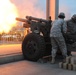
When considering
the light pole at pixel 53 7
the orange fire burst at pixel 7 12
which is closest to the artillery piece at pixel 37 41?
the orange fire burst at pixel 7 12

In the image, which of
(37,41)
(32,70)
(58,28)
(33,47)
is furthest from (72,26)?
(32,70)

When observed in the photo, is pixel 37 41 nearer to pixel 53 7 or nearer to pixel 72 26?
pixel 72 26

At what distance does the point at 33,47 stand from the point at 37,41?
0.89 ft

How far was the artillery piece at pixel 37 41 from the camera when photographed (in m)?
8.16

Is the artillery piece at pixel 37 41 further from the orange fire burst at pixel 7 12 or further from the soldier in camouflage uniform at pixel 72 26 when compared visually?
the orange fire burst at pixel 7 12

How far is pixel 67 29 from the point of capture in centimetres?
842

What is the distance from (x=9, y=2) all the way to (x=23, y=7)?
742 mm

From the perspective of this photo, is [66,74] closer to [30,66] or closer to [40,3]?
[30,66]

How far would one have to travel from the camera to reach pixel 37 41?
820 centimetres

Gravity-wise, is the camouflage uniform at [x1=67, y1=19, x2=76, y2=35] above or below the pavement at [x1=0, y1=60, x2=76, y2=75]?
above

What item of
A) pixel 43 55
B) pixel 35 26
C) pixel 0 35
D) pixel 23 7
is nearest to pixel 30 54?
pixel 43 55

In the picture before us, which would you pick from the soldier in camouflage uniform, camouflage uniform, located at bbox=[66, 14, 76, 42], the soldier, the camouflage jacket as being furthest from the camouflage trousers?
the soldier in camouflage uniform

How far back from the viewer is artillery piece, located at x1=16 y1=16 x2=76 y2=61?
26.8 feet

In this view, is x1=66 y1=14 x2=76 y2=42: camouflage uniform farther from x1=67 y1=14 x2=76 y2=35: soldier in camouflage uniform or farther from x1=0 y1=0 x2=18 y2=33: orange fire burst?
x1=0 y1=0 x2=18 y2=33: orange fire burst
